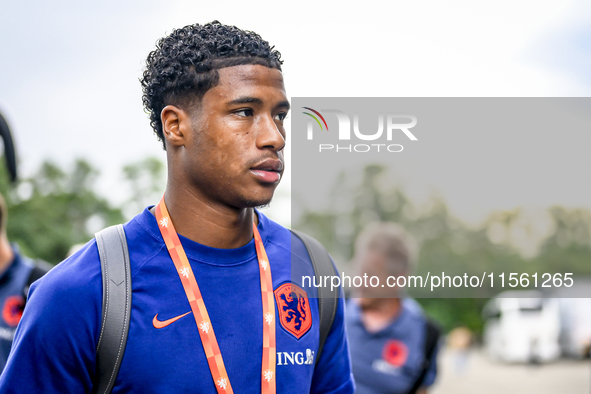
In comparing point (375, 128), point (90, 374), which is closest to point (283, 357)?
point (90, 374)

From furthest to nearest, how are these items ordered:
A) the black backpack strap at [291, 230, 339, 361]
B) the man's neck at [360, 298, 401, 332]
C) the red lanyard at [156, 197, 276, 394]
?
the man's neck at [360, 298, 401, 332]
the black backpack strap at [291, 230, 339, 361]
the red lanyard at [156, 197, 276, 394]

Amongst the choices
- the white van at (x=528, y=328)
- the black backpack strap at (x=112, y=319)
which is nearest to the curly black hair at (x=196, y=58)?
the black backpack strap at (x=112, y=319)

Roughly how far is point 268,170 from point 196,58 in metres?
0.46

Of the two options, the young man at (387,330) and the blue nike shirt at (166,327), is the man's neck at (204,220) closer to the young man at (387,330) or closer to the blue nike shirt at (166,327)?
the blue nike shirt at (166,327)

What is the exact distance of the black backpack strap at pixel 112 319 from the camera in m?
1.83

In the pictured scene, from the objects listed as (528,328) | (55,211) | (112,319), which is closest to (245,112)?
(112,319)

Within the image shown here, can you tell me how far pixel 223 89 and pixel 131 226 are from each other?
0.57 m

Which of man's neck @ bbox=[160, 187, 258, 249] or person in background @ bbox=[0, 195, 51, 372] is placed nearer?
man's neck @ bbox=[160, 187, 258, 249]

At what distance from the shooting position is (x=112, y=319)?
6.06ft

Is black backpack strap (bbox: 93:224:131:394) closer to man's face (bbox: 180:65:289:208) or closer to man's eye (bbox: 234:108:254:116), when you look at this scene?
man's face (bbox: 180:65:289:208)

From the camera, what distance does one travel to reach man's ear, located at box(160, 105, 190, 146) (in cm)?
212

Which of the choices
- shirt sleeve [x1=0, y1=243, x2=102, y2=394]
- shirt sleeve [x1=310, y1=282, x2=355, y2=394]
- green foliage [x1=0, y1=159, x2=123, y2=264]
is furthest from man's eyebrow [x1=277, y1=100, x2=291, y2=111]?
green foliage [x1=0, y1=159, x2=123, y2=264]

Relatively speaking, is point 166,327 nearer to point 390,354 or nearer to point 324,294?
point 324,294

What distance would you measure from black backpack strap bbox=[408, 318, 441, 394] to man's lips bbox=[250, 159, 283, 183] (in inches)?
118
